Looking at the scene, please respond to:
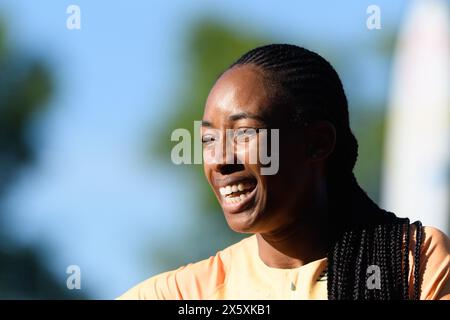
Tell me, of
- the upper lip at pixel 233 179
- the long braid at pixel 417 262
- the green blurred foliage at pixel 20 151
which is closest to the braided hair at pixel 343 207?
the long braid at pixel 417 262

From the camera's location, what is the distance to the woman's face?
4.79 meters

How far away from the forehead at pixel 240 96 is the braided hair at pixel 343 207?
47 millimetres

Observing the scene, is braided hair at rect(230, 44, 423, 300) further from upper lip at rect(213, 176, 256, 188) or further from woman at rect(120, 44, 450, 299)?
upper lip at rect(213, 176, 256, 188)

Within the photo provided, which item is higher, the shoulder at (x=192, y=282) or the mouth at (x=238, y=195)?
the mouth at (x=238, y=195)

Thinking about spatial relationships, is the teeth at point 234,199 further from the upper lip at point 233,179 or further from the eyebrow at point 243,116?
the eyebrow at point 243,116

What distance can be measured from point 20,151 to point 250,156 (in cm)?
491

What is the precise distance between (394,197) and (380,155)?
118cm

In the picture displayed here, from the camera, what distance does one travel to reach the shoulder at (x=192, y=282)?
5.06 metres

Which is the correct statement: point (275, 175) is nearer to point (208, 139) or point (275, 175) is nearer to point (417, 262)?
point (208, 139)

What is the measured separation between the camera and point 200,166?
32.2 feet

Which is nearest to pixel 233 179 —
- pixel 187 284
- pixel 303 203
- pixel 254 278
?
pixel 303 203

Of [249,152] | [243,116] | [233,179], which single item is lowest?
[233,179]

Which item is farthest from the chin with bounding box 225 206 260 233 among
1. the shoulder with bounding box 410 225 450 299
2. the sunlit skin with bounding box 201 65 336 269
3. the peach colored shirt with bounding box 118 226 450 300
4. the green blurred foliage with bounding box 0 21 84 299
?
the green blurred foliage with bounding box 0 21 84 299
